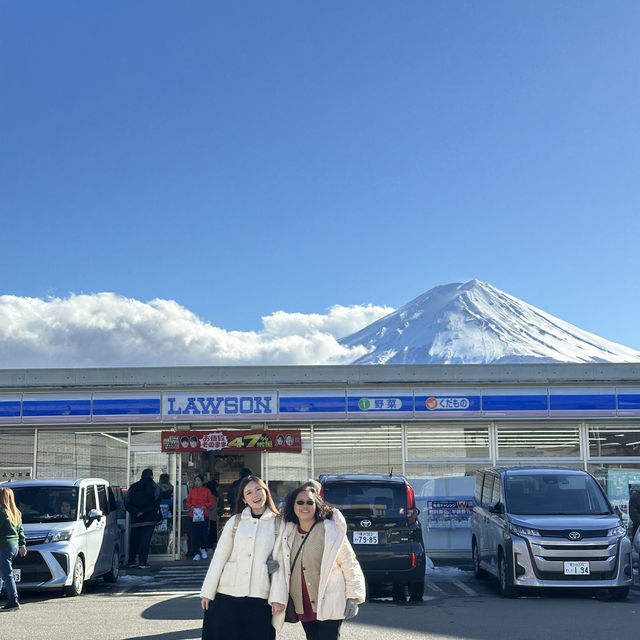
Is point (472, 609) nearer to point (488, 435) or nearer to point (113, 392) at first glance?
point (488, 435)

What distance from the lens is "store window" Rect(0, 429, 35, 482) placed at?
61.4 feet

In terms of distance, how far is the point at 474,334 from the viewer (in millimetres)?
111062

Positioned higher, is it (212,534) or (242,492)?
(242,492)

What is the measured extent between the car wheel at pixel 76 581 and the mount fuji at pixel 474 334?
7732 cm

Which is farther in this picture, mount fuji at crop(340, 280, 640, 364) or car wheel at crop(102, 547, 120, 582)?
mount fuji at crop(340, 280, 640, 364)

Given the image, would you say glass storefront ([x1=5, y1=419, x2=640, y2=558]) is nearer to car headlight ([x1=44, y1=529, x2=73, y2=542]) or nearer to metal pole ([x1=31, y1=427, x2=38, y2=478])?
metal pole ([x1=31, y1=427, x2=38, y2=478])

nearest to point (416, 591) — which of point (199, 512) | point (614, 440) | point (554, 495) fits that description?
point (554, 495)

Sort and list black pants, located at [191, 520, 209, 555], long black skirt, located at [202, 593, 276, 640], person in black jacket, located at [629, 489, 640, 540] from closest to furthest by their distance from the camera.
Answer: long black skirt, located at [202, 593, 276, 640], person in black jacket, located at [629, 489, 640, 540], black pants, located at [191, 520, 209, 555]

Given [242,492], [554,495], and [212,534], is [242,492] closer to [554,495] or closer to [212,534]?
[554,495]

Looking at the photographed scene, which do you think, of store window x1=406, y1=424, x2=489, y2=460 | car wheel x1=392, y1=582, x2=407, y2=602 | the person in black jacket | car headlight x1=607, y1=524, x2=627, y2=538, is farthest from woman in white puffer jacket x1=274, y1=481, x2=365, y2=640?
store window x1=406, y1=424, x2=489, y2=460

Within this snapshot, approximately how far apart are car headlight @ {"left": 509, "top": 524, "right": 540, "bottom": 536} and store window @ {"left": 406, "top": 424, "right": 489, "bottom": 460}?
6.67 m

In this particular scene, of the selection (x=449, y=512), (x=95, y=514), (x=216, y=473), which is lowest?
(x=449, y=512)

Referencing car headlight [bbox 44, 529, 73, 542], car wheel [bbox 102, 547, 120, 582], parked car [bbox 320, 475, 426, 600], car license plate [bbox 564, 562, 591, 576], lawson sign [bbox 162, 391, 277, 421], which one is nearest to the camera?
parked car [bbox 320, 475, 426, 600]

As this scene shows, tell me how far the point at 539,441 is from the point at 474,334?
9338 cm
